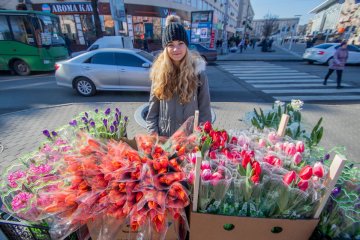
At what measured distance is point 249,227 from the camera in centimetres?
98

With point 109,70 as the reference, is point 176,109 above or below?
above

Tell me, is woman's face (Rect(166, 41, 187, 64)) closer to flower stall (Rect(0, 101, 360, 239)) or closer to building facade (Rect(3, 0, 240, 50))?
flower stall (Rect(0, 101, 360, 239))

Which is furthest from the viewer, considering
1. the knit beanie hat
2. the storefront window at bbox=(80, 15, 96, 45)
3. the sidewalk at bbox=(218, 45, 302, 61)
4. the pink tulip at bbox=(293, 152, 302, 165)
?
the storefront window at bbox=(80, 15, 96, 45)

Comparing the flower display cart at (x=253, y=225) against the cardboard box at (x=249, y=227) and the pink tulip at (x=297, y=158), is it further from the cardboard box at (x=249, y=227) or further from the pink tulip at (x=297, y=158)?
the pink tulip at (x=297, y=158)

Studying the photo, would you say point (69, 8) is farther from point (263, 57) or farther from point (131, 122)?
point (131, 122)

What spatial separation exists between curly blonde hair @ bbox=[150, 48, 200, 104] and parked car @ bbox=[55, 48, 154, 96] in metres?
4.51

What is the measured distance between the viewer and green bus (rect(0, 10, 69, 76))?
8977 mm

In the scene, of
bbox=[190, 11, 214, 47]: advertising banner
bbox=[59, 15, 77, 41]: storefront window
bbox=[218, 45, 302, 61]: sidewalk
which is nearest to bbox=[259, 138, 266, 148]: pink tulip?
bbox=[190, 11, 214, 47]: advertising banner

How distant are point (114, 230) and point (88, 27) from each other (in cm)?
2436

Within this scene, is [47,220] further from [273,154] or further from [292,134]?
[292,134]

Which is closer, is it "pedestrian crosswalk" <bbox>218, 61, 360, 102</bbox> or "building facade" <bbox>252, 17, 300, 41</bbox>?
"pedestrian crosswalk" <bbox>218, 61, 360, 102</bbox>

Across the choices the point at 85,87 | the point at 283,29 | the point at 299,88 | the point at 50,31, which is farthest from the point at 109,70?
the point at 283,29

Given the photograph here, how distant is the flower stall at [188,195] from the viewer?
0.99 meters

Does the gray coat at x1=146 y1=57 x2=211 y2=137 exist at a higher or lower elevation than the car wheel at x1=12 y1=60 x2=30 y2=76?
higher
